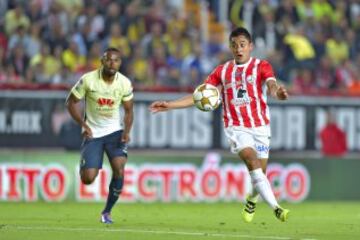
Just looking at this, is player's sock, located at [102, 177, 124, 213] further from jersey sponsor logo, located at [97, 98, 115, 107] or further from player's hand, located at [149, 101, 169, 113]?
player's hand, located at [149, 101, 169, 113]

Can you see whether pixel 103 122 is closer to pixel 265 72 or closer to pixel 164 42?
pixel 265 72

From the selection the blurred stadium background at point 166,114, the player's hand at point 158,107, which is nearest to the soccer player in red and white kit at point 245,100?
the player's hand at point 158,107

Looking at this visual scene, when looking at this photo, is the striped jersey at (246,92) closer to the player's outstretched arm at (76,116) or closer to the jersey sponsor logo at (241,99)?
the jersey sponsor logo at (241,99)

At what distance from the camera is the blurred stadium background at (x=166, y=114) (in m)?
22.8

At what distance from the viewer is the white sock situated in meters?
14.7

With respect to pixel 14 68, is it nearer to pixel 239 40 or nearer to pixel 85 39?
pixel 85 39

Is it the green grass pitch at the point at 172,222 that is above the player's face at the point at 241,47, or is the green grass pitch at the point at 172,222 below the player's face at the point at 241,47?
below

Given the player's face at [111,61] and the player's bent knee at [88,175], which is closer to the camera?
the player's face at [111,61]

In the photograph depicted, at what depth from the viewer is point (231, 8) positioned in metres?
26.7

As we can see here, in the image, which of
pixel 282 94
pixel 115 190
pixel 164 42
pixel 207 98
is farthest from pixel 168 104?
pixel 164 42

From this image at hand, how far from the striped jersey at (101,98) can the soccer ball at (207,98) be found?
206 centimetres

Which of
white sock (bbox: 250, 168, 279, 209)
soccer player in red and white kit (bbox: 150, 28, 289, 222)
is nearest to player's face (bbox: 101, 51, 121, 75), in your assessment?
soccer player in red and white kit (bbox: 150, 28, 289, 222)

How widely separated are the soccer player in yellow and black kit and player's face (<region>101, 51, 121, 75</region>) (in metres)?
0.03

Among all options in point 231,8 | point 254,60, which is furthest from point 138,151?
point 254,60
